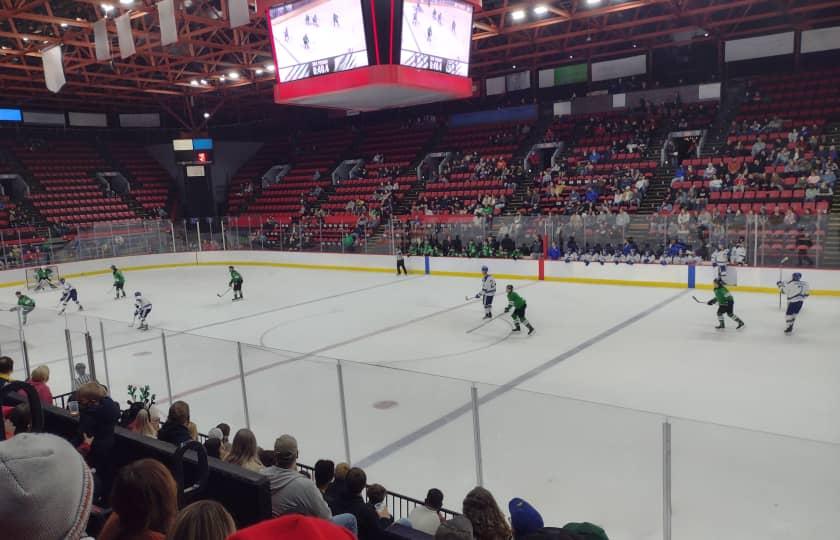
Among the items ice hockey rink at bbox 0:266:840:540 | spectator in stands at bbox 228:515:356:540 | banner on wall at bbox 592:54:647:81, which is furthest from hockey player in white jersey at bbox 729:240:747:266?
spectator in stands at bbox 228:515:356:540

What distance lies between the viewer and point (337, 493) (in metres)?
3.92

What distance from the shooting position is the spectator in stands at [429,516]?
411 cm

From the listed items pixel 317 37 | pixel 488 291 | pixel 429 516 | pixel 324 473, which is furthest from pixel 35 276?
pixel 429 516

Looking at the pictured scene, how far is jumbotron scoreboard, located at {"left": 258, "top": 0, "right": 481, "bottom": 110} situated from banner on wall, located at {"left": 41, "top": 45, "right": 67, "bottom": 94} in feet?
14.9

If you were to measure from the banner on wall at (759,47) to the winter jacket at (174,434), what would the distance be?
1125 inches

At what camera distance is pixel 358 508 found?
3.53 metres

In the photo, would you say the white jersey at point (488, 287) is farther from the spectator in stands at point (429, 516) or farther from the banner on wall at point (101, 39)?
the spectator in stands at point (429, 516)

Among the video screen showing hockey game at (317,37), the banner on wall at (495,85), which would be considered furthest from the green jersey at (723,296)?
the banner on wall at (495,85)

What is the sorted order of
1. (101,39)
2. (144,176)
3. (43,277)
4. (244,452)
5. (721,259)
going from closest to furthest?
(244,452) < (101,39) < (721,259) < (43,277) < (144,176)

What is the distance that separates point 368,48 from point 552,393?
8212 millimetres

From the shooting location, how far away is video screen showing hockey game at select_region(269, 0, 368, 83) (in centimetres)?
1316

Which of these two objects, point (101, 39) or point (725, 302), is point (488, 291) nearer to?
point (725, 302)

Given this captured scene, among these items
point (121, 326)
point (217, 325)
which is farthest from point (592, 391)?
point (217, 325)

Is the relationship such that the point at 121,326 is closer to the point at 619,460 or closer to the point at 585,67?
the point at 619,460
